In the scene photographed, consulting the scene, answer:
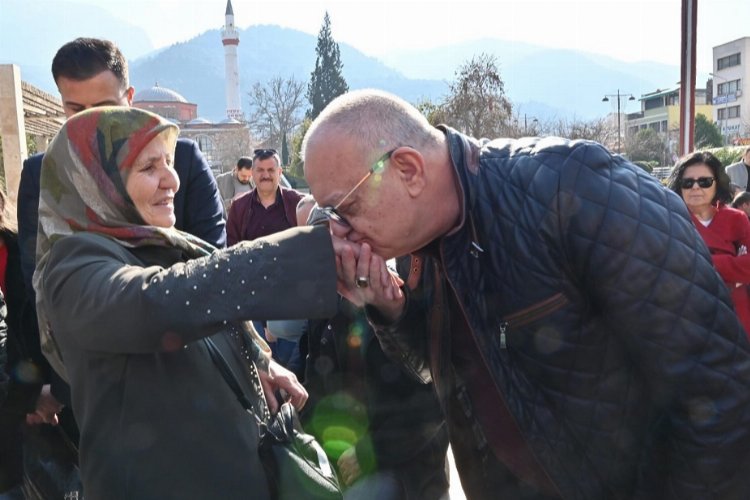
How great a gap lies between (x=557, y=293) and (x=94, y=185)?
A: 124cm

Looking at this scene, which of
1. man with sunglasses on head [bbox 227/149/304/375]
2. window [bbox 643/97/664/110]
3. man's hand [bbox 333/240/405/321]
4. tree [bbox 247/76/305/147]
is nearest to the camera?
man's hand [bbox 333/240/405/321]

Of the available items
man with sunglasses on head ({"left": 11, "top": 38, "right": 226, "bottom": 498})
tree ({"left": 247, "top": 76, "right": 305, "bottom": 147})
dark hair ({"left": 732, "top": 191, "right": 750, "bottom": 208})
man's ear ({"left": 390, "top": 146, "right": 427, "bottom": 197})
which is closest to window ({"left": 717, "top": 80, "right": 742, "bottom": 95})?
tree ({"left": 247, "top": 76, "right": 305, "bottom": 147})

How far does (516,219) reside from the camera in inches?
64.8

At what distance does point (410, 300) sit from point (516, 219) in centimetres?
56

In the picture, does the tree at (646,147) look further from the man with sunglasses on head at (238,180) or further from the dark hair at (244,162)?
the dark hair at (244,162)

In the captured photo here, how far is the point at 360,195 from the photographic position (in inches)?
66.7

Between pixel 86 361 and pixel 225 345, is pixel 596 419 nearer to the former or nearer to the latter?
pixel 225 345

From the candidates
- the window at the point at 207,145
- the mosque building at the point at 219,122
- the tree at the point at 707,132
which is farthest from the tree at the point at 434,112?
the window at the point at 207,145

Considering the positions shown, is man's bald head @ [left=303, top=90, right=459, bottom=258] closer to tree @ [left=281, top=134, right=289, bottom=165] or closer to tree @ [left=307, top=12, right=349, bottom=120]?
tree @ [left=281, top=134, right=289, bottom=165]

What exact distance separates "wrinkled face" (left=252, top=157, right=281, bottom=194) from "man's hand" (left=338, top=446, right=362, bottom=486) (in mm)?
4096

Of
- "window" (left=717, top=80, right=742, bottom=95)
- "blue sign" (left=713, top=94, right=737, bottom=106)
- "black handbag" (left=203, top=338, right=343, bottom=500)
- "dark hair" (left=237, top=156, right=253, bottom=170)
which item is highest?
"window" (left=717, top=80, right=742, bottom=95)

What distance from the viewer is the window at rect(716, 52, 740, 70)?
67.8 m

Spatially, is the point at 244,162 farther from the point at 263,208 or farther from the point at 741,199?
the point at 741,199

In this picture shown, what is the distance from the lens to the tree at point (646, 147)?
1948 inches
